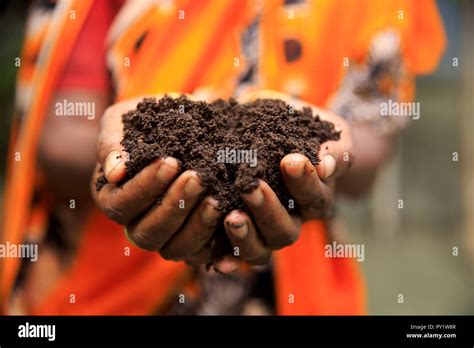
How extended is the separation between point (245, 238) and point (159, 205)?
0.11m

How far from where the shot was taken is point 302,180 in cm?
72

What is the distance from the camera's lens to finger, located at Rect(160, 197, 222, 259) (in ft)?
2.38

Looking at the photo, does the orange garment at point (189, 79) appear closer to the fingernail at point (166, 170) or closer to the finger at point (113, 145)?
the finger at point (113, 145)

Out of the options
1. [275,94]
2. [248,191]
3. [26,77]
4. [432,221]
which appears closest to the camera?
[248,191]

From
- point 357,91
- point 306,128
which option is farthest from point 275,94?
point 357,91

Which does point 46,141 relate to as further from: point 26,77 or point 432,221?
point 432,221

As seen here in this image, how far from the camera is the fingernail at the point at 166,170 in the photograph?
703 millimetres

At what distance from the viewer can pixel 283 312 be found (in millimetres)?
1062

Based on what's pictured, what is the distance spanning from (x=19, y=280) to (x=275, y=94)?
563mm

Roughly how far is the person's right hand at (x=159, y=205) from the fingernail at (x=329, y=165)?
0.49 ft

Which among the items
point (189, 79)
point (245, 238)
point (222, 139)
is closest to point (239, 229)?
point (245, 238)

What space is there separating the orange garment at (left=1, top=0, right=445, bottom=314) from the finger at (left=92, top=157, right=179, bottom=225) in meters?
0.28

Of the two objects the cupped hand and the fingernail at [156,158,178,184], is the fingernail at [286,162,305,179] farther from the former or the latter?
the fingernail at [156,158,178,184]

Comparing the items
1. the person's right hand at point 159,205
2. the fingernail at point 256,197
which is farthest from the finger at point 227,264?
the fingernail at point 256,197
